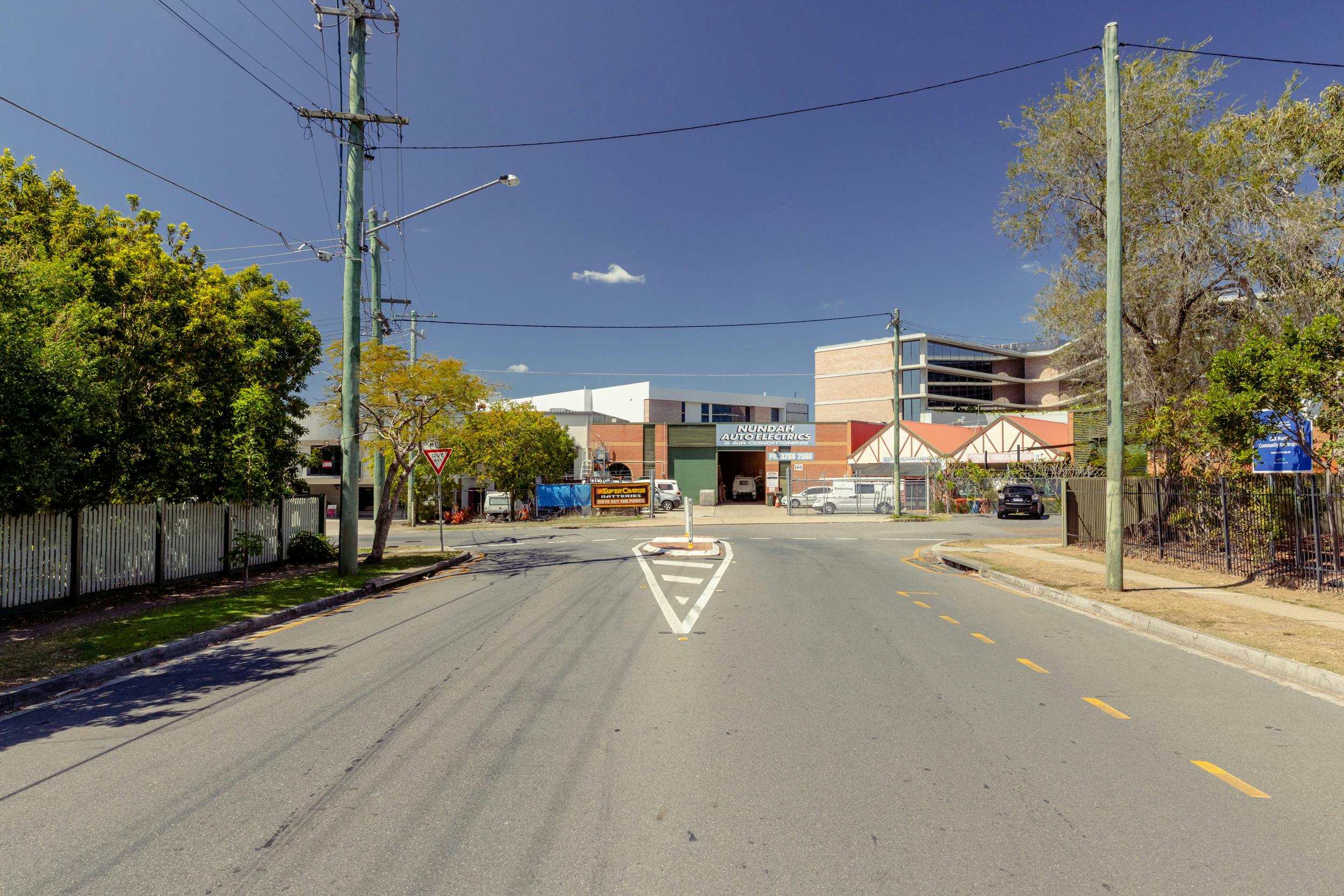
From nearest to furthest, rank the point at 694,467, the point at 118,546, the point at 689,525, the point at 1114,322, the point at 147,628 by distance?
the point at 147,628 < the point at 1114,322 < the point at 118,546 < the point at 689,525 < the point at 694,467

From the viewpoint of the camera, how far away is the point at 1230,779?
447 centimetres

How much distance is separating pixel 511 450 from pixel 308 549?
22351 mm

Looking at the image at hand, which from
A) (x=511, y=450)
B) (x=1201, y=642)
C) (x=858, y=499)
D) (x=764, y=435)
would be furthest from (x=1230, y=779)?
(x=764, y=435)

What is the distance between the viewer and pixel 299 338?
1590cm

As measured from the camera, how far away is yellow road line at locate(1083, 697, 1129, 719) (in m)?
5.67

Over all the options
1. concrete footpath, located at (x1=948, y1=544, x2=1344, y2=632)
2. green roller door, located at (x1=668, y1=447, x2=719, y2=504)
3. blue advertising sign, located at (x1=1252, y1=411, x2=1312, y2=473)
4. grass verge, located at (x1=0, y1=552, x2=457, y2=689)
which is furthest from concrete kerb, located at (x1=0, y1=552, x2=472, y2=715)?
→ green roller door, located at (x1=668, y1=447, x2=719, y2=504)

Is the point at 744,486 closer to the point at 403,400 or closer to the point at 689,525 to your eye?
the point at 689,525

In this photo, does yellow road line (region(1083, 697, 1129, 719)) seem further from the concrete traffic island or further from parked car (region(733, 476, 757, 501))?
parked car (region(733, 476, 757, 501))

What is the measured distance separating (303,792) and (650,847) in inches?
84.1

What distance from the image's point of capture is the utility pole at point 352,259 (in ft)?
46.2

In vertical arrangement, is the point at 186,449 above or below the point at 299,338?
below

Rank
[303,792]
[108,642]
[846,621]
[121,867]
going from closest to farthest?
[121,867], [303,792], [108,642], [846,621]

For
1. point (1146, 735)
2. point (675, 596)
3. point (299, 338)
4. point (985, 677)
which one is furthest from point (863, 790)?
point (299, 338)

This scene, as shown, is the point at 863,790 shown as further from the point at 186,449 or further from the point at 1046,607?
the point at 186,449
